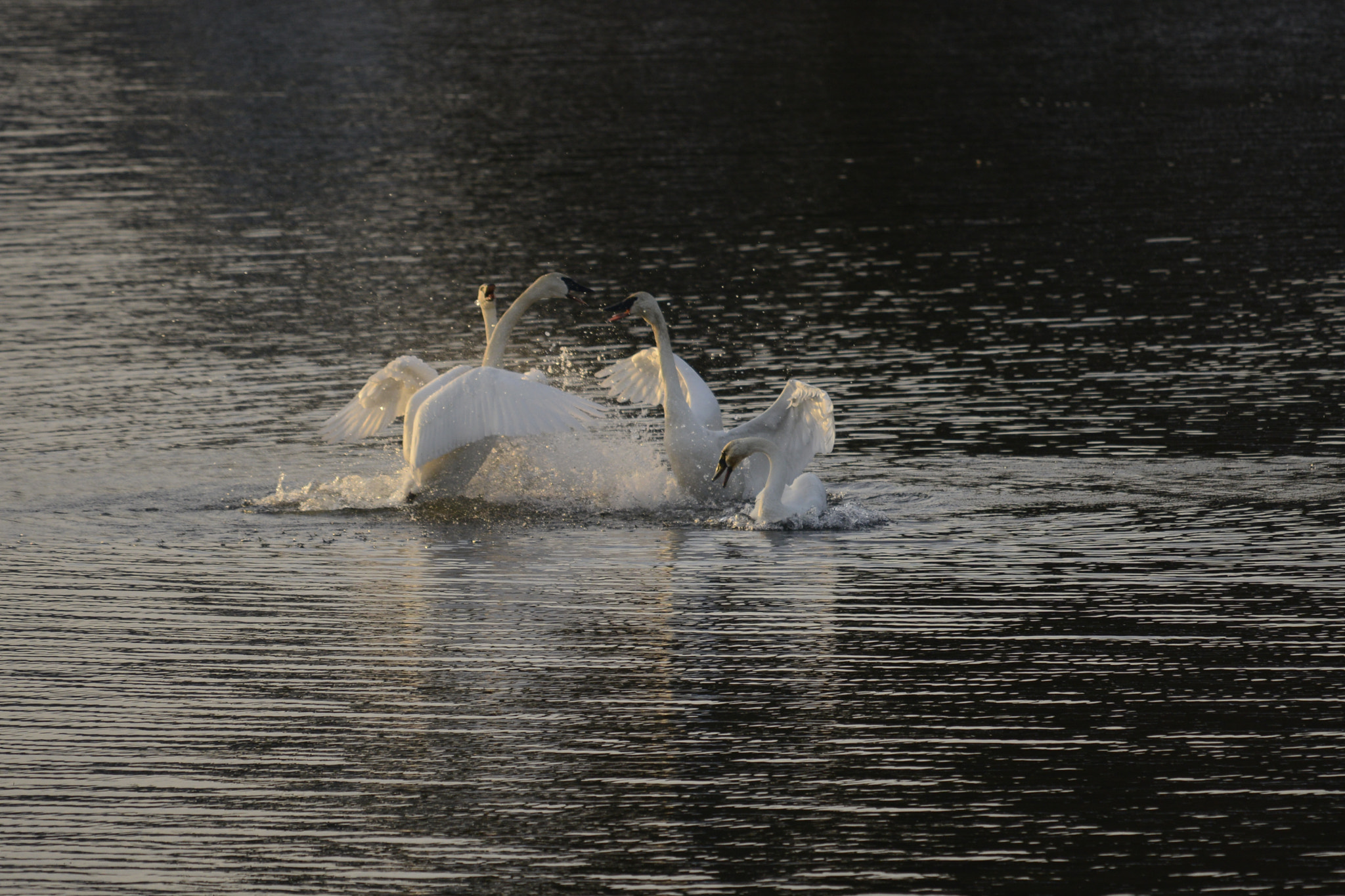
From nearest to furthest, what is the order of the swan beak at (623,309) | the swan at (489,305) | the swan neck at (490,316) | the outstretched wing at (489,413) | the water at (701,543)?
the water at (701,543), the outstretched wing at (489,413), the swan beak at (623,309), the swan at (489,305), the swan neck at (490,316)

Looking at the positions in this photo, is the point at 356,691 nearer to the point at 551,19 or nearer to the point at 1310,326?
the point at 1310,326

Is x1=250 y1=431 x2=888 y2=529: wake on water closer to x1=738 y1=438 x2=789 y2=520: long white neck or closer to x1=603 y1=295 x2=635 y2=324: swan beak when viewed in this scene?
x1=738 y1=438 x2=789 y2=520: long white neck

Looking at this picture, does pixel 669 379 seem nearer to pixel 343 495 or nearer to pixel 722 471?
pixel 722 471

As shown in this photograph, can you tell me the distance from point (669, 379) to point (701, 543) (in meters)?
2.11

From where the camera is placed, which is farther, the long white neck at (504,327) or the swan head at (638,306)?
the long white neck at (504,327)

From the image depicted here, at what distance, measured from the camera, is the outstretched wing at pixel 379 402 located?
1574 centimetres

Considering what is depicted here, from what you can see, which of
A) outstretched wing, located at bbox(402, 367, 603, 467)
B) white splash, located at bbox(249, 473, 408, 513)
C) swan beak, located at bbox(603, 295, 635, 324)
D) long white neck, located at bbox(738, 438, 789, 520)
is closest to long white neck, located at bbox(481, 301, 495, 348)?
swan beak, located at bbox(603, 295, 635, 324)

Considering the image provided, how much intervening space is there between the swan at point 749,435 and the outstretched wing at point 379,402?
181cm

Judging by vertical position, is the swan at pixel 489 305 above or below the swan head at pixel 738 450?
above

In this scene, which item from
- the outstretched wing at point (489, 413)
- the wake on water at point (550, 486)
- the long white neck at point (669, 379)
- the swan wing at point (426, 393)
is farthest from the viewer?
the long white neck at point (669, 379)

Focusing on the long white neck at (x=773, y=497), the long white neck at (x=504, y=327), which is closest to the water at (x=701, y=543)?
the long white neck at (x=773, y=497)

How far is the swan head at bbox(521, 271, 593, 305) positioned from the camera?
15656mm

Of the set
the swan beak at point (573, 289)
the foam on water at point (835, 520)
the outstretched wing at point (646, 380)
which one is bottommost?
the foam on water at point (835, 520)

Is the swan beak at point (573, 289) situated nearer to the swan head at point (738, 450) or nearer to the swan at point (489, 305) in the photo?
the swan at point (489, 305)
